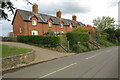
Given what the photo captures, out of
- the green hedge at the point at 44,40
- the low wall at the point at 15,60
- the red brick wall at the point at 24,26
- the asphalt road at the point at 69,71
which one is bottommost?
the asphalt road at the point at 69,71

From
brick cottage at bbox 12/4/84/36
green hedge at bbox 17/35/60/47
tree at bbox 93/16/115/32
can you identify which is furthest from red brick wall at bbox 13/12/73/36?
tree at bbox 93/16/115/32

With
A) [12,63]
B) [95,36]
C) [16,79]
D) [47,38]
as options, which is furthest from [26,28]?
[16,79]

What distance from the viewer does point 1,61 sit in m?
9.76

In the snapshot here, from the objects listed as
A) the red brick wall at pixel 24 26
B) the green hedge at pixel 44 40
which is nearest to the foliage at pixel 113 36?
the red brick wall at pixel 24 26

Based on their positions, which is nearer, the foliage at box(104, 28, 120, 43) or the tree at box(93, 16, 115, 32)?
the foliage at box(104, 28, 120, 43)

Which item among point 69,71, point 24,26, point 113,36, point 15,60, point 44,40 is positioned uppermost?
point 24,26

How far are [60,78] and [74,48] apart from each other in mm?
17556

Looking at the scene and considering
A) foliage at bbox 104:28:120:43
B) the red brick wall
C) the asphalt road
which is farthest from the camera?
foliage at bbox 104:28:120:43

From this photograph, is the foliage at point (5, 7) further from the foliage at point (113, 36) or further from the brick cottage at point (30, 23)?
Result: the foliage at point (113, 36)

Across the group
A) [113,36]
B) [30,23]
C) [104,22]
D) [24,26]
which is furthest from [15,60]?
[104,22]

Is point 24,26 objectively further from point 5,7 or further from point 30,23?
point 5,7

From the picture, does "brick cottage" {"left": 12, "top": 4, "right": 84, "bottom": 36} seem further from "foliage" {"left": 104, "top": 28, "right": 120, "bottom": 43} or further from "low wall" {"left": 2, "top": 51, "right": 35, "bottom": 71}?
"foliage" {"left": 104, "top": 28, "right": 120, "bottom": 43}

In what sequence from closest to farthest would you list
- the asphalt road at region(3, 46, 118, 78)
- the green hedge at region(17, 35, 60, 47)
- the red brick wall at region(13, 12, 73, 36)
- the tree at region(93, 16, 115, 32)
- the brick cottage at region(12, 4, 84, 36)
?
the asphalt road at region(3, 46, 118, 78)
the green hedge at region(17, 35, 60, 47)
the red brick wall at region(13, 12, 73, 36)
the brick cottage at region(12, 4, 84, 36)
the tree at region(93, 16, 115, 32)

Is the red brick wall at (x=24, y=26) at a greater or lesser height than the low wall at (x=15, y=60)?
greater
